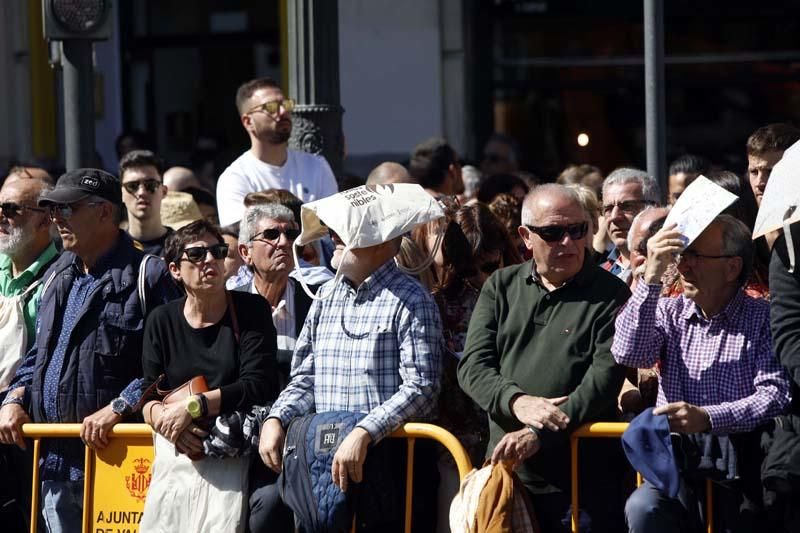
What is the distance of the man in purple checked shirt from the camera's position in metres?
6.12

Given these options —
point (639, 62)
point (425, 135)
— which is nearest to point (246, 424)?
point (425, 135)

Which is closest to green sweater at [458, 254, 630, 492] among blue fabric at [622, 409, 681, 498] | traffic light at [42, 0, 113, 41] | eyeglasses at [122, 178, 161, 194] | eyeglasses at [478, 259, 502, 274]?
blue fabric at [622, 409, 681, 498]

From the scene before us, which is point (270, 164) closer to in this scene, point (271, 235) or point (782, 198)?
point (271, 235)

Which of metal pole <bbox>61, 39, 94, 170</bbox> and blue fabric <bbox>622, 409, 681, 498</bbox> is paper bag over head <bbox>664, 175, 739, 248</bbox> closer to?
blue fabric <bbox>622, 409, 681, 498</bbox>

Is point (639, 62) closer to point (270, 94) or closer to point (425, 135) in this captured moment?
point (425, 135)

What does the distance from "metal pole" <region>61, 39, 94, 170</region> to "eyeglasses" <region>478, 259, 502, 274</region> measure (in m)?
2.26

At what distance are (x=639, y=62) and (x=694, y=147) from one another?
0.92m

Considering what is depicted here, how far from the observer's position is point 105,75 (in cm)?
1545

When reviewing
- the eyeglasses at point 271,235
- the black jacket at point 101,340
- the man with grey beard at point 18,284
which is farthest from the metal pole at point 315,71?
the black jacket at point 101,340

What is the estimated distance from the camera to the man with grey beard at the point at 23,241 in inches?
314

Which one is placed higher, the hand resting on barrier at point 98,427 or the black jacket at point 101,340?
the black jacket at point 101,340

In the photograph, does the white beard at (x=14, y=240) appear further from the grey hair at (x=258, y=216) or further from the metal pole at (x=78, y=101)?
the grey hair at (x=258, y=216)

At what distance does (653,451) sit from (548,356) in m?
0.64

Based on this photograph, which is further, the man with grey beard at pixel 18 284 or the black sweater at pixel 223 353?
the man with grey beard at pixel 18 284
